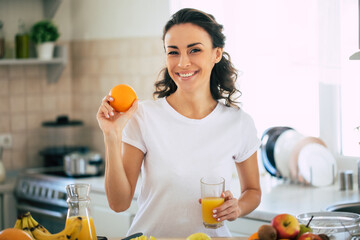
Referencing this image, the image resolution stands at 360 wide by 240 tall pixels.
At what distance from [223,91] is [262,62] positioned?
1.14 meters

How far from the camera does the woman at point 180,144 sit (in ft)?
6.25

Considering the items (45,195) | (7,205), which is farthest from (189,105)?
(7,205)

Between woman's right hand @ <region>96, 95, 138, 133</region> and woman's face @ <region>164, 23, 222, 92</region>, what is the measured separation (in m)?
0.19

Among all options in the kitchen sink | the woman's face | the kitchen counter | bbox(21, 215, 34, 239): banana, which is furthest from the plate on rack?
bbox(21, 215, 34, 239): banana

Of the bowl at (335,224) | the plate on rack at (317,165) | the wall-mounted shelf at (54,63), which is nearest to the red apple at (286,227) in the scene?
the bowl at (335,224)

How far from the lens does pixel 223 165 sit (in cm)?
196

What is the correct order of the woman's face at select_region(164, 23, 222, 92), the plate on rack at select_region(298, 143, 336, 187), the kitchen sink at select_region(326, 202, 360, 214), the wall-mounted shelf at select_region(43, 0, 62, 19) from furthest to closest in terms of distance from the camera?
the wall-mounted shelf at select_region(43, 0, 62, 19)
the plate on rack at select_region(298, 143, 336, 187)
the kitchen sink at select_region(326, 202, 360, 214)
the woman's face at select_region(164, 23, 222, 92)

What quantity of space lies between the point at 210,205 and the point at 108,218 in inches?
60.3

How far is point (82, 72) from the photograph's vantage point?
4.02m

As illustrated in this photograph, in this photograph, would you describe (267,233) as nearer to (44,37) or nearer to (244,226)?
(244,226)

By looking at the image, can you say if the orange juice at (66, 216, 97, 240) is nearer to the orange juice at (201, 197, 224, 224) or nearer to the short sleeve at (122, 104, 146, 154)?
the orange juice at (201, 197, 224, 224)

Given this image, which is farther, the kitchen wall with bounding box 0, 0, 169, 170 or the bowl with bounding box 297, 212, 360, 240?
the kitchen wall with bounding box 0, 0, 169, 170

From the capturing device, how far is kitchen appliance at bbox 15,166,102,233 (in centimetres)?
327

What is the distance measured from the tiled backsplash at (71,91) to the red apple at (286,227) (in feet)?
7.37
